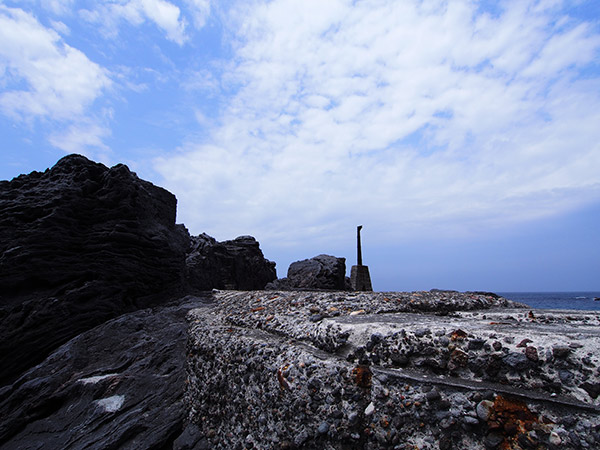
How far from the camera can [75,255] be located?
29.5ft

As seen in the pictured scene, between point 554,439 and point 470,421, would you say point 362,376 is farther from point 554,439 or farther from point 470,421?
point 554,439

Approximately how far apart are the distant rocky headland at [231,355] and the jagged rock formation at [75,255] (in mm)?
39

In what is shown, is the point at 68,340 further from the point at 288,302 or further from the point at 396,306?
the point at 396,306

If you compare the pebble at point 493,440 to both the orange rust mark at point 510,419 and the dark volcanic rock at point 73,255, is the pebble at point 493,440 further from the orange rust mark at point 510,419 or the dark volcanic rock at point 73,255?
the dark volcanic rock at point 73,255

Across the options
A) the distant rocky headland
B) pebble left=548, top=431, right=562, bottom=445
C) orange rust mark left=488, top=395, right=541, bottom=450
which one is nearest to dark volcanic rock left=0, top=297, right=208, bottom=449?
the distant rocky headland

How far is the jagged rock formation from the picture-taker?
7699 mm

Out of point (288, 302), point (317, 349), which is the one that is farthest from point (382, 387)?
point (288, 302)

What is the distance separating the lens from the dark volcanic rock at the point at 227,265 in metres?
19.3

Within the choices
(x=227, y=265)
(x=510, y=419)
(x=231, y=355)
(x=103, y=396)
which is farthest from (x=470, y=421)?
(x=227, y=265)

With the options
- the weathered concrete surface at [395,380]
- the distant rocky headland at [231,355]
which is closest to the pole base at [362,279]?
the distant rocky headland at [231,355]

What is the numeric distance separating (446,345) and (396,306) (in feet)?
6.04

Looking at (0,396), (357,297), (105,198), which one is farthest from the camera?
(105,198)

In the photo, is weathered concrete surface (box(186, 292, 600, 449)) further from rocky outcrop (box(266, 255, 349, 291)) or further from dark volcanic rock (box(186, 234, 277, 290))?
rocky outcrop (box(266, 255, 349, 291))

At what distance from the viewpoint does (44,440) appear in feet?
17.0
